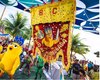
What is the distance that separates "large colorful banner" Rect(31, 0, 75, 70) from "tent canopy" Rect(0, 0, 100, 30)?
30.1 inches

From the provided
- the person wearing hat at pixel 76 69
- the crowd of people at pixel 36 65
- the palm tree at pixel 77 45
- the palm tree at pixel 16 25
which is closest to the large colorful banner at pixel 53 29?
the crowd of people at pixel 36 65

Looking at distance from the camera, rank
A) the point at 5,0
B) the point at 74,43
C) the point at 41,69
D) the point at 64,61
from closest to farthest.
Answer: the point at 64,61, the point at 41,69, the point at 5,0, the point at 74,43

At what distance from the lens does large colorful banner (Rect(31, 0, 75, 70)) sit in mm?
3035

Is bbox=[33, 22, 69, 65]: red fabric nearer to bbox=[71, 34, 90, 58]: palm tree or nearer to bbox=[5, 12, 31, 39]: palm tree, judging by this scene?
bbox=[5, 12, 31, 39]: palm tree

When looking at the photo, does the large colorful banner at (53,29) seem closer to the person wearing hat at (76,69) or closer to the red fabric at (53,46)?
the red fabric at (53,46)

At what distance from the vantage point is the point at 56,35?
10.4 feet

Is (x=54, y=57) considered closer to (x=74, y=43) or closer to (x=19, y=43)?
(x=19, y=43)

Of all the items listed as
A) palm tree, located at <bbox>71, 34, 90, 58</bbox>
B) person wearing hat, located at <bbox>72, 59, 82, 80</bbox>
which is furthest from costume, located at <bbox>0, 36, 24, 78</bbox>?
palm tree, located at <bbox>71, 34, 90, 58</bbox>

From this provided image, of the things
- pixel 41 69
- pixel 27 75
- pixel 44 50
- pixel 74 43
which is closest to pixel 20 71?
pixel 27 75

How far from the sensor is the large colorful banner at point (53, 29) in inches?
119

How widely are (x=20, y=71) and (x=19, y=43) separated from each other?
0.66 m

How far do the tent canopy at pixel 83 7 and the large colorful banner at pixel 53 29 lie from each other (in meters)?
0.76

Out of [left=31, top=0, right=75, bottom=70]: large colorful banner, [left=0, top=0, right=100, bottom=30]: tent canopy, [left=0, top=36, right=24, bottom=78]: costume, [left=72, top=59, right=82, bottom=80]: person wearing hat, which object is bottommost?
[left=72, top=59, right=82, bottom=80]: person wearing hat

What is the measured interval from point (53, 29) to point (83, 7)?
183 centimetres
